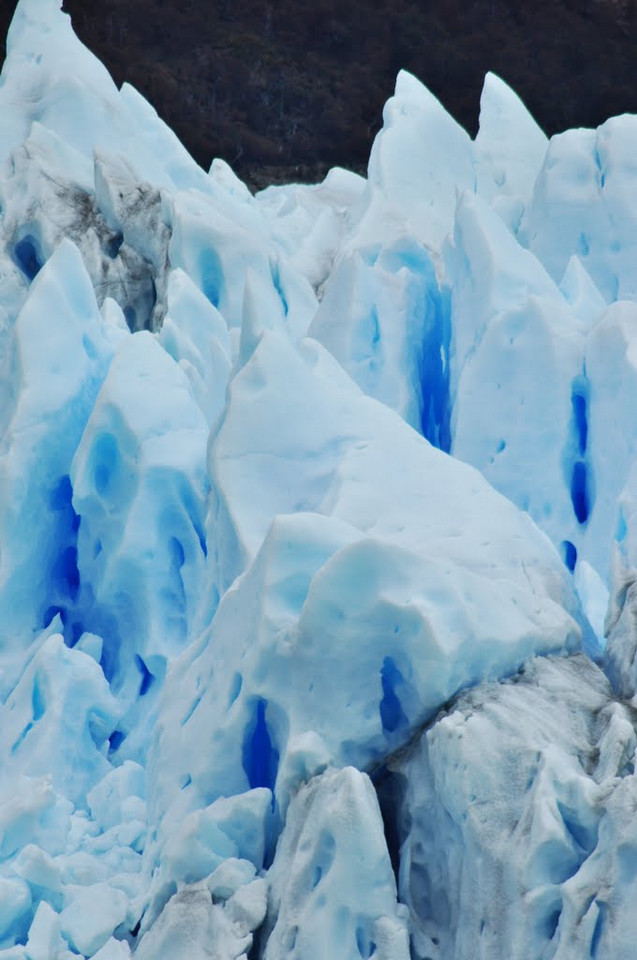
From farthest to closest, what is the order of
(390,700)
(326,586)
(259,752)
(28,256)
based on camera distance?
(28,256) < (259,752) < (390,700) < (326,586)

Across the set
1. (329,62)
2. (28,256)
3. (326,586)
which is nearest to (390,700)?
(326,586)

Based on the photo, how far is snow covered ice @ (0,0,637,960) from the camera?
449 cm

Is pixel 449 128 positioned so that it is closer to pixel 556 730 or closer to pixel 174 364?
pixel 174 364

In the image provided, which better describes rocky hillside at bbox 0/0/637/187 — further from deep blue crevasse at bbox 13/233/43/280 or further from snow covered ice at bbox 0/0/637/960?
snow covered ice at bbox 0/0/637/960

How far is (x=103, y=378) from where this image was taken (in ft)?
26.5

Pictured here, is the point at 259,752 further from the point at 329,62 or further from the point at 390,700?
the point at 329,62

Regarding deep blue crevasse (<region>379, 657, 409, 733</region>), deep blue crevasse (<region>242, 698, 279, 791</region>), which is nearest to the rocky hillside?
deep blue crevasse (<region>242, 698, 279, 791</region>)

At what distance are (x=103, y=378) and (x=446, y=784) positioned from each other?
4.21 metres

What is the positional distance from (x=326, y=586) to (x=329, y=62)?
17.5 metres

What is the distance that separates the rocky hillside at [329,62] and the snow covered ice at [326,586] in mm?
10483

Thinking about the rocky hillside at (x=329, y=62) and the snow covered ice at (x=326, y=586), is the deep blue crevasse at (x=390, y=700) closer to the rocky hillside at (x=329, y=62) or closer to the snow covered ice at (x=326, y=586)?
the snow covered ice at (x=326, y=586)

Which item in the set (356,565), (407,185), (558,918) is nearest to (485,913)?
(558,918)

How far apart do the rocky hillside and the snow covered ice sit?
1048cm

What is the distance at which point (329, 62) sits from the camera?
2105 cm
